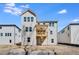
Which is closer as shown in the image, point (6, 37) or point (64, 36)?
point (6, 37)

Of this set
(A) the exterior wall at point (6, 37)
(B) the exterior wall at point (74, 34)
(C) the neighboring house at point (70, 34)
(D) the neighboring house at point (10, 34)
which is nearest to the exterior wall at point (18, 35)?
(D) the neighboring house at point (10, 34)

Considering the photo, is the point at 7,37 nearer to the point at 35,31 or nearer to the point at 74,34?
the point at 35,31

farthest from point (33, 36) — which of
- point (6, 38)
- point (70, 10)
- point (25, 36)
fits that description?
point (70, 10)

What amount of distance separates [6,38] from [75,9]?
172 centimetres

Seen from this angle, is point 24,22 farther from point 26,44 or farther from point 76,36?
point 76,36

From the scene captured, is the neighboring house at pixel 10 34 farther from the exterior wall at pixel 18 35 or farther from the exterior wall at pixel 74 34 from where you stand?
the exterior wall at pixel 74 34

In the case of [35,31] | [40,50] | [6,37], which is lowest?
[40,50]

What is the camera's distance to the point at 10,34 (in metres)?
6.45

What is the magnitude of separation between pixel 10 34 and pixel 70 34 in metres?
1.39

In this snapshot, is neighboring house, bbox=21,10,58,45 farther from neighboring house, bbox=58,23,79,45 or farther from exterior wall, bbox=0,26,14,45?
exterior wall, bbox=0,26,14,45

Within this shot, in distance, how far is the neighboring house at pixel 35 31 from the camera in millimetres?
6438

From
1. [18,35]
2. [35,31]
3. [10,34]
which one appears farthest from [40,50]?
[10,34]

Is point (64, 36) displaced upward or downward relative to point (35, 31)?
downward

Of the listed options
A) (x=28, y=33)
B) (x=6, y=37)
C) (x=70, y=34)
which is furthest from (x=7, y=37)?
(x=70, y=34)
